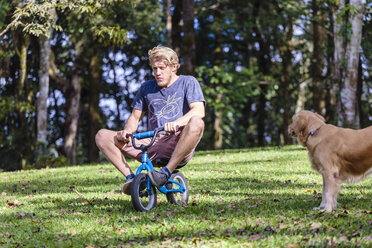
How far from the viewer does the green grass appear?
427 centimetres

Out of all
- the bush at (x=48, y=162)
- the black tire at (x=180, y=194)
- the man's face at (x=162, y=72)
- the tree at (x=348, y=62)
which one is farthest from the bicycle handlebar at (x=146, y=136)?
the bush at (x=48, y=162)

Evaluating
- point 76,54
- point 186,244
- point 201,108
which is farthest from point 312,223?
point 76,54

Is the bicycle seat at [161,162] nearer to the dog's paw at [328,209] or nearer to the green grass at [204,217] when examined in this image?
the green grass at [204,217]

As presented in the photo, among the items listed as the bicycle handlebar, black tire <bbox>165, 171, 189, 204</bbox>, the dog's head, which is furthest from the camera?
black tire <bbox>165, 171, 189, 204</bbox>

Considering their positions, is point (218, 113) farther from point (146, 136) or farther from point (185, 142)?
point (146, 136)

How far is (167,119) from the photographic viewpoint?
607cm

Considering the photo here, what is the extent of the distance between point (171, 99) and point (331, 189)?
2.30 m

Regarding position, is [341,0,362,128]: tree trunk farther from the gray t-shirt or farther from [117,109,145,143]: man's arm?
[117,109,145,143]: man's arm

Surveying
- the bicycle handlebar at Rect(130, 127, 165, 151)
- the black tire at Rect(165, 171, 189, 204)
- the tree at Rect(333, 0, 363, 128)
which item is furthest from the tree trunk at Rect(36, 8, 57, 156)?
the bicycle handlebar at Rect(130, 127, 165, 151)

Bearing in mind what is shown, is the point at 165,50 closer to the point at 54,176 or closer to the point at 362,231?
the point at 362,231

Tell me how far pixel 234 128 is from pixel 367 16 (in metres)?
14.3

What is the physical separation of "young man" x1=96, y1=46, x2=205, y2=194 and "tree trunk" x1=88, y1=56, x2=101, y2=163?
15.3 metres

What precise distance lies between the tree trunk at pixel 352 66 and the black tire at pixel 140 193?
9607 mm

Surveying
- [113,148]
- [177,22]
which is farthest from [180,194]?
[177,22]
